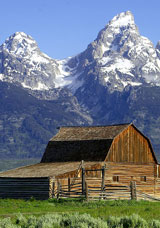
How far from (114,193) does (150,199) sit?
3.84m

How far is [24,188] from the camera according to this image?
190ft

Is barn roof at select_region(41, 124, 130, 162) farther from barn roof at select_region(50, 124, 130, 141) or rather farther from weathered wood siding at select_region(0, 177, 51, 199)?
weathered wood siding at select_region(0, 177, 51, 199)

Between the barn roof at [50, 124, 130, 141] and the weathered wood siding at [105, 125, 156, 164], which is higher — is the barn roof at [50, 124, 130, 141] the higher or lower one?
the higher one

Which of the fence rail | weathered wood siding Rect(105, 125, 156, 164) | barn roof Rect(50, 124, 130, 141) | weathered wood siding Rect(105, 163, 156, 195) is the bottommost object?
the fence rail

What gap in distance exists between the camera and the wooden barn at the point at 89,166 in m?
56.1

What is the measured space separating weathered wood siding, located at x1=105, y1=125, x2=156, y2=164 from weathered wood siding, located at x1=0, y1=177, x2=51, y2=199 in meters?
9.59

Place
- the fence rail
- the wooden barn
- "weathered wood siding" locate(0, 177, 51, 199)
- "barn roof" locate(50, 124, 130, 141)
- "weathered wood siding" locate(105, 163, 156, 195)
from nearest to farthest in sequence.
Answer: the fence rail
"weathered wood siding" locate(0, 177, 51, 199)
the wooden barn
"weathered wood siding" locate(105, 163, 156, 195)
"barn roof" locate(50, 124, 130, 141)

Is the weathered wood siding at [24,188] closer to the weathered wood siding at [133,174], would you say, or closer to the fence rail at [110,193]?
the fence rail at [110,193]

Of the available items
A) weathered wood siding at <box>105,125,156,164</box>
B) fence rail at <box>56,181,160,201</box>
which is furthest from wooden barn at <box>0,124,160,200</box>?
fence rail at <box>56,181,160,201</box>

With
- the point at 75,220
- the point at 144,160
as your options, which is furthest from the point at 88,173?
the point at 75,220

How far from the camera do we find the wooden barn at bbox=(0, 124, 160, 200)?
56094mm

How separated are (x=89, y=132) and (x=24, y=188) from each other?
13.0 m

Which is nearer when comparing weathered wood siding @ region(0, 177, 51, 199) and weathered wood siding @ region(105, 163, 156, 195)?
weathered wood siding @ region(0, 177, 51, 199)

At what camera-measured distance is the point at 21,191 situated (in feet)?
191
